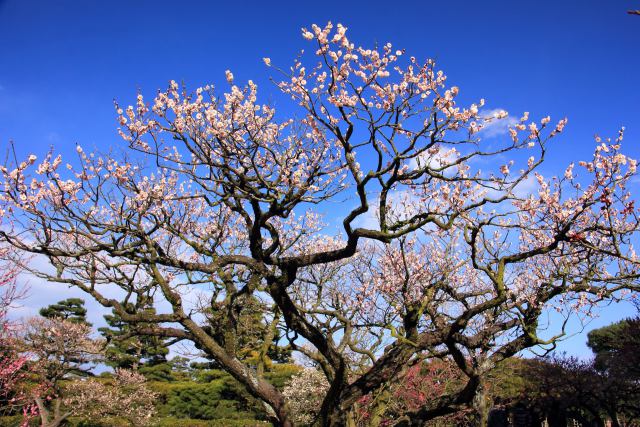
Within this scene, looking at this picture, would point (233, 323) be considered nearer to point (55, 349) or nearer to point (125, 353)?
point (55, 349)

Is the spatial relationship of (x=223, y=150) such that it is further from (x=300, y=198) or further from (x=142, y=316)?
(x=142, y=316)

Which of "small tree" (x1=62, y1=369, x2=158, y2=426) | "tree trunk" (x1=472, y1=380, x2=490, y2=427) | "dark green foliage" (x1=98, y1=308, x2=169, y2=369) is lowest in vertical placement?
"tree trunk" (x1=472, y1=380, x2=490, y2=427)

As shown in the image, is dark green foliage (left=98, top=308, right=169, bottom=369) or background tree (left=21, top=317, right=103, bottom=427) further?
dark green foliage (left=98, top=308, right=169, bottom=369)

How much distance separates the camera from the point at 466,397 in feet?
24.0

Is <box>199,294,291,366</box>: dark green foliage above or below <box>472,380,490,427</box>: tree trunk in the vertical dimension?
above

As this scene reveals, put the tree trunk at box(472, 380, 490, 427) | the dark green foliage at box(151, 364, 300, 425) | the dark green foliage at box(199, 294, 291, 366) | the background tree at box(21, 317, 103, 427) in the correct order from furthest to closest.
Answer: the dark green foliage at box(151, 364, 300, 425) → the background tree at box(21, 317, 103, 427) → the tree trunk at box(472, 380, 490, 427) → the dark green foliage at box(199, 294, 291, 366)

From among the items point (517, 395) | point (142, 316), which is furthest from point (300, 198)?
point (517, 395)

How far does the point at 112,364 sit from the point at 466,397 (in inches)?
880

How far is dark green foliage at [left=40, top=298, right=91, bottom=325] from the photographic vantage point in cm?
2373

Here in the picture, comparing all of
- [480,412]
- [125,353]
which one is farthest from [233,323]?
[125,353]

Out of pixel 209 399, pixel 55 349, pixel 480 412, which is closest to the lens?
pixel 480 412

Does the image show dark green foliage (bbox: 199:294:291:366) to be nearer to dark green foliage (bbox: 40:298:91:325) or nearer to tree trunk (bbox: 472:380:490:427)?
tree trunk (bbox: 472:380:490:427)

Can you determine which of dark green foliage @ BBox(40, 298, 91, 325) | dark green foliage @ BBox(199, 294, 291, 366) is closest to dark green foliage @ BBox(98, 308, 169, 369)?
dark green foliage @ BBox(40, 298, 91, 325)

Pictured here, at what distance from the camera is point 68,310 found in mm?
24141
